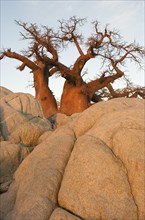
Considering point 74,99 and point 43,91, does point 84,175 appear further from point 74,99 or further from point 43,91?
point 43,91

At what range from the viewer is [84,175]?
8141 millimetres

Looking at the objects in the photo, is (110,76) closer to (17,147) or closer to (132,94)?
(132,94)

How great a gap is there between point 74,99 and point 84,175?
700 inches

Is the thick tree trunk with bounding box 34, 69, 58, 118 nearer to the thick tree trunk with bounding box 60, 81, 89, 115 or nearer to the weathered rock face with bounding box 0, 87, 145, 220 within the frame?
the thick tree trunk with bounding box 60, 81, 89, 115

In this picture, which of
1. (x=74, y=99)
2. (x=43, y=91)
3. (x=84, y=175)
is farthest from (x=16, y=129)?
(x=74, y=99)

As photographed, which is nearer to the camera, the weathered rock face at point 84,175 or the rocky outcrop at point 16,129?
the weathered rock face at point 84,175

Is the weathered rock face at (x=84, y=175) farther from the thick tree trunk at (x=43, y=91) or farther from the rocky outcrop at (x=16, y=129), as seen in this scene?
the thick tree trunk at (x=43, y=91)

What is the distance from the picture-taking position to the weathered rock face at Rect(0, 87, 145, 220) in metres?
7.54

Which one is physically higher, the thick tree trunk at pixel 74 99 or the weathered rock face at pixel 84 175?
the thick tree trunk at pixel 74 99

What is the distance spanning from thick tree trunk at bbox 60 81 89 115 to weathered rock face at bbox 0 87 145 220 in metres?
15.0

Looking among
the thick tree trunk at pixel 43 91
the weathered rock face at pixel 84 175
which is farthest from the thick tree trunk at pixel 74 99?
the weathered rock face at pixel 84 175

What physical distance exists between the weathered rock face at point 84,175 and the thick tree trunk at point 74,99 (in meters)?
15.0

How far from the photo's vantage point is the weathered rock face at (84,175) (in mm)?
7535

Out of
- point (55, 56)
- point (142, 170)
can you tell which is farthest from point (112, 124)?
point (55, 56)
